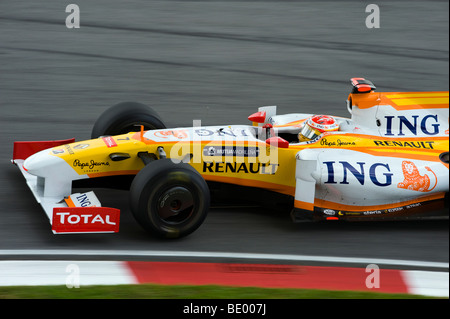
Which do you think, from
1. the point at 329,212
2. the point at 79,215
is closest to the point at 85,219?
the point at 79,215

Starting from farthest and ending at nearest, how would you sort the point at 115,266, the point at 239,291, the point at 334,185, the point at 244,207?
1. the point at 244,207
2. the point at 334,185
3. the point at 115,266
4. the point at 239,291

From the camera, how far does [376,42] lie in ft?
40.1

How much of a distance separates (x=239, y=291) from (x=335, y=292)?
694 millimetres

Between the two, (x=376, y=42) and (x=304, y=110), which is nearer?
(x=304, y=110)

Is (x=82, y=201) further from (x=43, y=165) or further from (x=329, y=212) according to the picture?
(x=329, y=212)

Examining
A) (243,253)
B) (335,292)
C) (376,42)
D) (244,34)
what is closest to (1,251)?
(243,253)

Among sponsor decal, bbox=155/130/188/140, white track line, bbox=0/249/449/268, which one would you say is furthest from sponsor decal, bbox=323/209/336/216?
sponsor decal, bbox=155/130/188/140

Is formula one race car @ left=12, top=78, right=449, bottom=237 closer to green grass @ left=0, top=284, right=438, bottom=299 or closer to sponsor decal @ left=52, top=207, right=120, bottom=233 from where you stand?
sponsor decal @ left=52, top=207, right=120, bottom=233

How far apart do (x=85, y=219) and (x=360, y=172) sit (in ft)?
7.87

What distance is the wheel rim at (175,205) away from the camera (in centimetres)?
612

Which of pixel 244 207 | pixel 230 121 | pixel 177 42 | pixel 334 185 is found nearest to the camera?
pixel 334 185

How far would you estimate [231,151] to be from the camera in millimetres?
6605

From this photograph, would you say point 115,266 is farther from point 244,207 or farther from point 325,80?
point 325,80

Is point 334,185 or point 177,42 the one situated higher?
point 177,42
